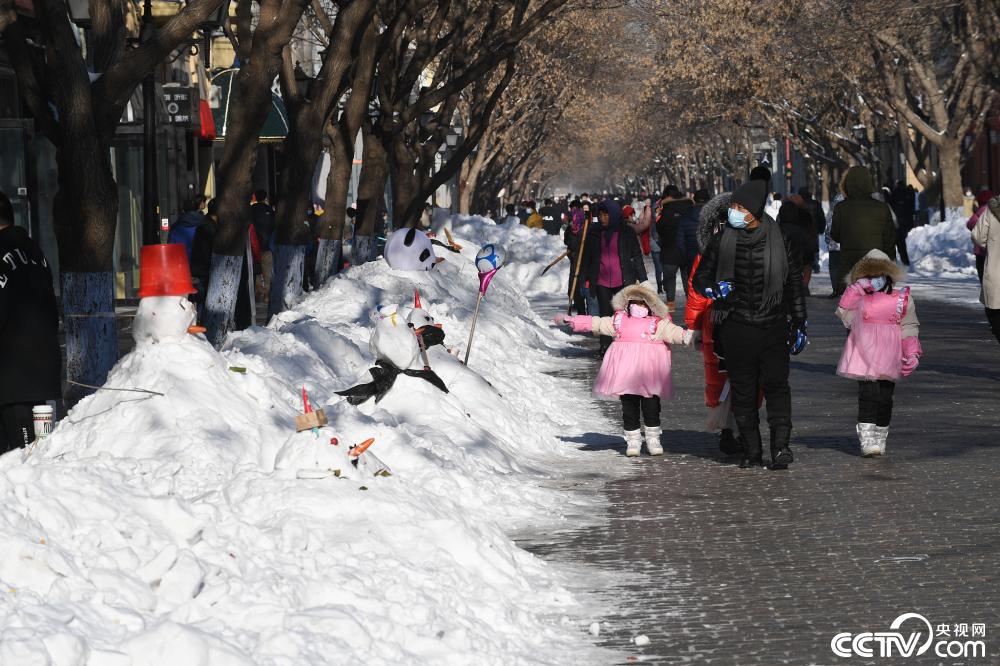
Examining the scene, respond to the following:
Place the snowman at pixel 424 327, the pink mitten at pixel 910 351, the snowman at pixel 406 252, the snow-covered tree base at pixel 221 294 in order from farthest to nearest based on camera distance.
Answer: the snowman at pixel 406 252
the snow-covered tree base at pixel 221 294
the snowman at pixel 424 327
the pink mitten at pixel 910 351

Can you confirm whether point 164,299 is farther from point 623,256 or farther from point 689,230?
point 689,230

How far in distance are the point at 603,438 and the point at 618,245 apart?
6640 millimetres

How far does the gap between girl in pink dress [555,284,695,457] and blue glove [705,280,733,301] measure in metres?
0.60

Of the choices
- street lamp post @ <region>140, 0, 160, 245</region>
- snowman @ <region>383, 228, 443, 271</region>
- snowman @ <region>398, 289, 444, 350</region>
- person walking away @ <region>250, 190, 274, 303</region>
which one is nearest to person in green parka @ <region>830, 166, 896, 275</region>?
snowman @ <region>398, 289, 444, 350</region>

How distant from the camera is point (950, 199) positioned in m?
39.2

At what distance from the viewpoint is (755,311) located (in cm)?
1046

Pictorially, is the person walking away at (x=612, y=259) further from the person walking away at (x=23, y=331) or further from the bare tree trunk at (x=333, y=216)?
the person walking away at (x=23, y=331)

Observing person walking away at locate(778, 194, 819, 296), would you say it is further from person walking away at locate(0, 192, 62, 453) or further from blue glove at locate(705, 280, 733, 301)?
person walking away at locate(0, 192, 62, 453)

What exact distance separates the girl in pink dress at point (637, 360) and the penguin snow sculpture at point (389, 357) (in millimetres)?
971

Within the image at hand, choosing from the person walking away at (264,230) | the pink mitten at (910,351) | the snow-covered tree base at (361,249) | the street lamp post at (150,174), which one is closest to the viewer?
the pink mitten at (910,351)

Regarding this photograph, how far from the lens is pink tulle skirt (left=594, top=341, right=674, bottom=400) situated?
1107 cm

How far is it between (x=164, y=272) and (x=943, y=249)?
90.5 feet

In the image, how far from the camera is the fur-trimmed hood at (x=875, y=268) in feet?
36.1

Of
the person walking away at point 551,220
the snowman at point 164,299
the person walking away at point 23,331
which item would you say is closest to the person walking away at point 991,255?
the snowman at point 164,299
